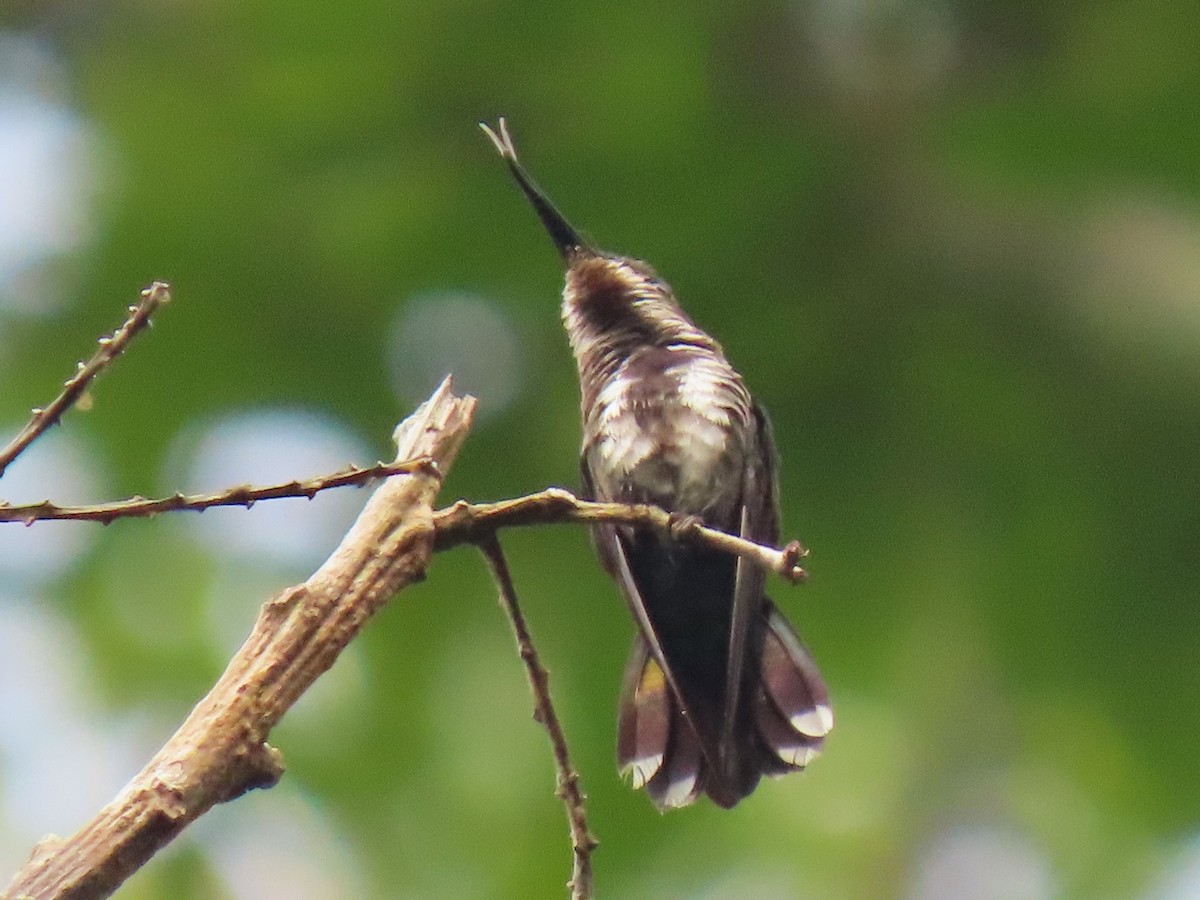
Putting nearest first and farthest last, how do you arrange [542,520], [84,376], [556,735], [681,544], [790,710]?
[84,376], [542,520], [556,735], [681,544], [790,710]

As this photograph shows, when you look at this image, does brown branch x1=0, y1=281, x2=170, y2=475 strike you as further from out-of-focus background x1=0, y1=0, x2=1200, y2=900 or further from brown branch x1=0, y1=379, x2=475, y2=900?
out-of-focus background x1=0, y1=0, x2=1200, y2=900

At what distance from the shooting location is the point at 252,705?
1.82 metres

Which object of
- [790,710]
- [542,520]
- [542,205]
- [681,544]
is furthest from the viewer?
[542,205]

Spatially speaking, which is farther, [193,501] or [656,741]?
[656,741]

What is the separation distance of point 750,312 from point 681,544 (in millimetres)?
1185

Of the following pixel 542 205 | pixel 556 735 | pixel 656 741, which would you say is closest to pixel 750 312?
pixel 542 205

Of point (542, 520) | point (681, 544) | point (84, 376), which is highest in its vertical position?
point (84, 376)

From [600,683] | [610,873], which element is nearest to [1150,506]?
[600,683]

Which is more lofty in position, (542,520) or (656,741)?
(542,520)

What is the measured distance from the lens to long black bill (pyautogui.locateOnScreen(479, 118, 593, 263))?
3551 millimetres

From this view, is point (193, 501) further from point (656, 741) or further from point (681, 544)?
point (656, 741)

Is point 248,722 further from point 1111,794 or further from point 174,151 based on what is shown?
point 1111,794

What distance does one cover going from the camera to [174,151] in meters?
3.65

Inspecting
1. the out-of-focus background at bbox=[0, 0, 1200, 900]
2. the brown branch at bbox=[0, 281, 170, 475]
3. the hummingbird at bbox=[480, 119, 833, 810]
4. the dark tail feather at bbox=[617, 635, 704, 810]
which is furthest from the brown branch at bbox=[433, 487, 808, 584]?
the out-of-focus background at bbox=[0, 0, 1200, 900]
